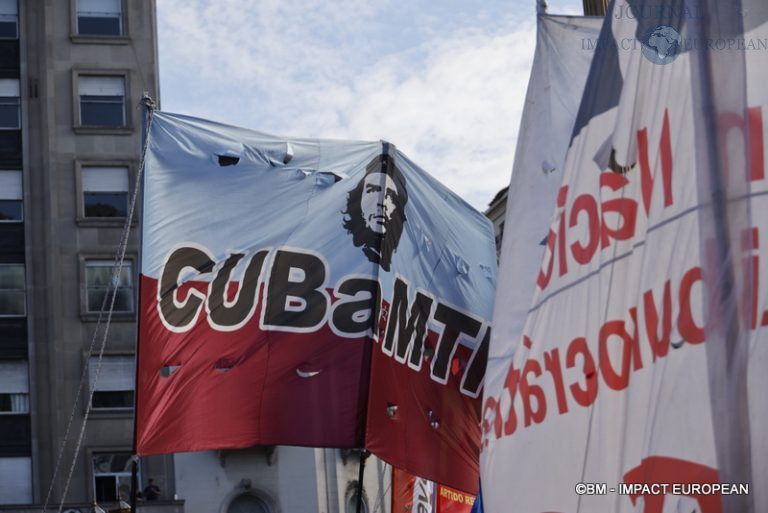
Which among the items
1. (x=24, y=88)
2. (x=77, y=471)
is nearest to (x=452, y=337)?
(x=77, y=471)

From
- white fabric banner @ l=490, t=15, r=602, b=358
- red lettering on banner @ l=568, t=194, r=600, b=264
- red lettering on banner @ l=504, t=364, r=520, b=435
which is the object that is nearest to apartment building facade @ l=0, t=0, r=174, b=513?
white fabric banner @ l=490, t=15, r=602, b=358

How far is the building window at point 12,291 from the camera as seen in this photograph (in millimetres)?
37562

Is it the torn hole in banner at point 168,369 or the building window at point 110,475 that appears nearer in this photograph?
the torn hole in banner at point 168,369

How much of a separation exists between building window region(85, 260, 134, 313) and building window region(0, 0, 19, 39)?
22.7 ft

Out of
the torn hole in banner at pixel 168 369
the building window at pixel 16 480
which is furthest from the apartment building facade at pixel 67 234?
the torn hole in banner at pixel 168 369

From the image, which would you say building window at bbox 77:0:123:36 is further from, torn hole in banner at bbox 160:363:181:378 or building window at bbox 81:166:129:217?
torn hole in banner at bbox 160:363:181:378

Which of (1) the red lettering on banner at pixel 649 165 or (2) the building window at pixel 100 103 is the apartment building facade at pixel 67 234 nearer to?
(2) the building window at pixel 100 103

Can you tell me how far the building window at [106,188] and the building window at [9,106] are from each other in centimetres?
234

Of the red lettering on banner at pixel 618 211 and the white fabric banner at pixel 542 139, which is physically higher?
the white fabric banner at pixel 542 139

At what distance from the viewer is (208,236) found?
1238 cm

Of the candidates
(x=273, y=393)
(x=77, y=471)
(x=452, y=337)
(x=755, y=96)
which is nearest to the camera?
(x=755, y=96)

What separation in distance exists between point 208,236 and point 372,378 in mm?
1924

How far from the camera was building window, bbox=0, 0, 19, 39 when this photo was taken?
3912 centimetres

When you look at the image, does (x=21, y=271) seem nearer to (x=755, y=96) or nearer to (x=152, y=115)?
(x=152, y=115)
